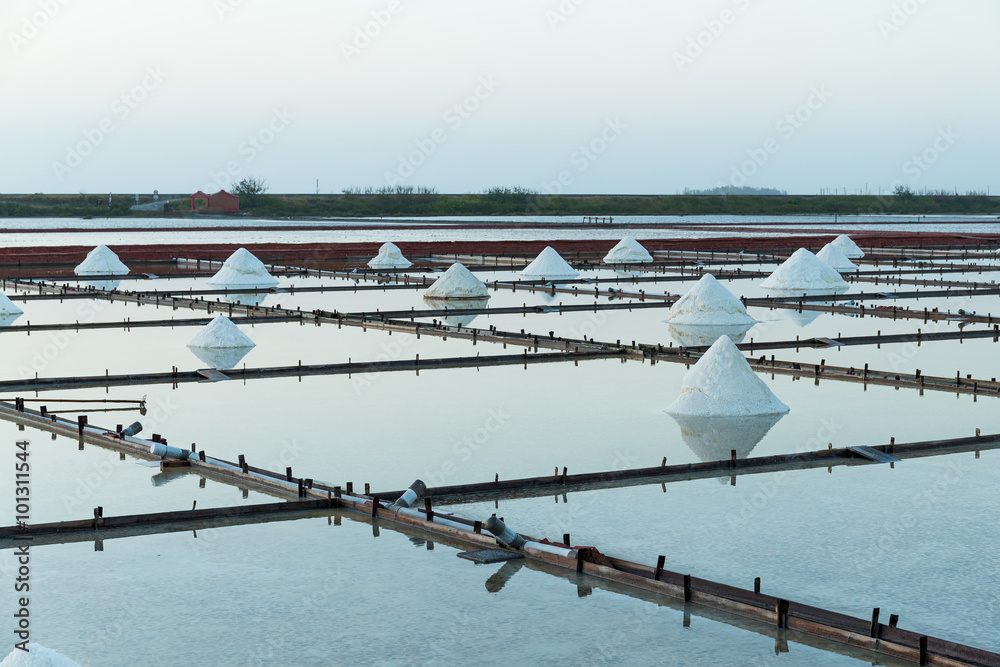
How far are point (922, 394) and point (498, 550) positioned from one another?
5.08m

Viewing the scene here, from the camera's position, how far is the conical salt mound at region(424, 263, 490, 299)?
54.4ft

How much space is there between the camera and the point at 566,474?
6086 mm

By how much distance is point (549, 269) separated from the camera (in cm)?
2106

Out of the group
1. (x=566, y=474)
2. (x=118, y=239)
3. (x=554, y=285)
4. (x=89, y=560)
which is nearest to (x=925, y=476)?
(x=566, y=474)

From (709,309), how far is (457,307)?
374 centimetres

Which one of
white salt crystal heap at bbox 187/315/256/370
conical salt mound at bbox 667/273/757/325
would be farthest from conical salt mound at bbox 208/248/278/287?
conical salt mound at bbox 667/273/757/325

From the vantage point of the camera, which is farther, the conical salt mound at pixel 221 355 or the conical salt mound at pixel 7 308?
the conical salt mound at pixel 7 308

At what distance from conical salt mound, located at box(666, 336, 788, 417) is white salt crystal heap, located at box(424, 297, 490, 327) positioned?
561 centimetres

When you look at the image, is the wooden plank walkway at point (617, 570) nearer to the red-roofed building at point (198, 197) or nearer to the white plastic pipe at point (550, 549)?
the white plastic pipe at point (550, 549)

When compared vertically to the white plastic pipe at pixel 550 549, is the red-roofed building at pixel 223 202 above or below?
above

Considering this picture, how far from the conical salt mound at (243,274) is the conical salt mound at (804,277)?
7477 mm

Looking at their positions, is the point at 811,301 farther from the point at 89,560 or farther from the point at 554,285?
the point at 89,560

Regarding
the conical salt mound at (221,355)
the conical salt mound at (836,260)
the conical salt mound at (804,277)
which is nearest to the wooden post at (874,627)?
the conical salt mound at (221,355)

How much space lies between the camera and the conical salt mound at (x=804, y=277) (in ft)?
60.4
